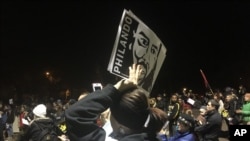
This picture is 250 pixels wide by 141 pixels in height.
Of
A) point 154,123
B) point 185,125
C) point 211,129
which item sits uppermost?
point 154,123

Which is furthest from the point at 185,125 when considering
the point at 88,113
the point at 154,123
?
the point at 88,113

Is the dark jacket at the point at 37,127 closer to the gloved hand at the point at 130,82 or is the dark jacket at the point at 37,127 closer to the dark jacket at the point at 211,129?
the dark jacket at the point at 211,129

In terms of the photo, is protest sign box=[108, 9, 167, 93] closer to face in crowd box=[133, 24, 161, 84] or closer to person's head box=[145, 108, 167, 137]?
face in crowd box=[133, 24, 161, 84]

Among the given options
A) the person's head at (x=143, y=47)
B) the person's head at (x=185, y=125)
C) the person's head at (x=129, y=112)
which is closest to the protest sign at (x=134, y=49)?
the person's head at (x=143, y=47)

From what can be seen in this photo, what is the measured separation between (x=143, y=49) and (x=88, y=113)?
0.77 meters

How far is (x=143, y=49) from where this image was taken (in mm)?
2752

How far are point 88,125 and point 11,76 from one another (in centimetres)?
3125

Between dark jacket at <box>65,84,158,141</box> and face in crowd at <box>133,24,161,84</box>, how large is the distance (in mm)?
623

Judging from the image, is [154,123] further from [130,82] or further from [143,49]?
[143,49]

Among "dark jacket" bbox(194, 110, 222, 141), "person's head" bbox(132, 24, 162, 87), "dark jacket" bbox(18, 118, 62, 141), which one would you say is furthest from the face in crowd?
"dark jacket" bbox(194, 110, 222, 141)

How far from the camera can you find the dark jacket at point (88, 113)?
6.88 ft

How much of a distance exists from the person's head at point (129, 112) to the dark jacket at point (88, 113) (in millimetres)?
42

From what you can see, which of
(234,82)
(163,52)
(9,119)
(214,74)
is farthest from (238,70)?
(163,52)

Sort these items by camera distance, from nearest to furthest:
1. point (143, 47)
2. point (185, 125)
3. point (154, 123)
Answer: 1. point (154, 123)
2. point (143, 47)
3. point (185, 125)
